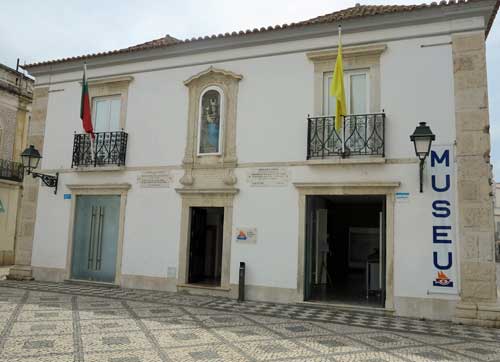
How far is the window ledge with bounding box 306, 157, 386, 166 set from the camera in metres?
7.76

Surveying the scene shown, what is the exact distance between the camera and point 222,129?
9258 mm

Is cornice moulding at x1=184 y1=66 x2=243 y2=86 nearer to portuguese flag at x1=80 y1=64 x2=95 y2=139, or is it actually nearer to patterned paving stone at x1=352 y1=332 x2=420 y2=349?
portuguese flag at x1=80 y1=64 x2=95 y2=139

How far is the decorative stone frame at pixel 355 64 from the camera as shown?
8102mm

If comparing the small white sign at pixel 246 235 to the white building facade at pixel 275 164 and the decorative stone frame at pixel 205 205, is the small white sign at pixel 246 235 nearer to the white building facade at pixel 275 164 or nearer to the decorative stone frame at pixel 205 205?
the white building facade at pixel 275 164

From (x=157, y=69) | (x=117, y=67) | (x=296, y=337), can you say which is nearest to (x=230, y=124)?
(x=157, y=69)

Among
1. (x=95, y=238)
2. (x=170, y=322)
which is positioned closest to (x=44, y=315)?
(x=170, y=322)

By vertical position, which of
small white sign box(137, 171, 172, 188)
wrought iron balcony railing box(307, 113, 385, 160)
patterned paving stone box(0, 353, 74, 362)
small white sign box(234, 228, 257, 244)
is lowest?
patterned paving stone box(0, 353, 74, 362)

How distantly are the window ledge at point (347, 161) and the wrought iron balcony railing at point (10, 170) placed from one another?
11.9 meters

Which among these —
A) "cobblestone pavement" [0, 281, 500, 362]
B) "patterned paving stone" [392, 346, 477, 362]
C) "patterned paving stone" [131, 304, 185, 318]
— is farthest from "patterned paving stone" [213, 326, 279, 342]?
"patterned paving stone" [392, 346, 477, 362]

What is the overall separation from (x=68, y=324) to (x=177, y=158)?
4418 mm

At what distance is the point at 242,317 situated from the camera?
22.8 ft

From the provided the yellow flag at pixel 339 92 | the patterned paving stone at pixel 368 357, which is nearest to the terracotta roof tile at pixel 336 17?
the yellow flag at pixel 339 92

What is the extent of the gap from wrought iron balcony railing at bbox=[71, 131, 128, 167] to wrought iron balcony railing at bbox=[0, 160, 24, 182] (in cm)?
640

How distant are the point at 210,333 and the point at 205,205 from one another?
3748 millimetres
